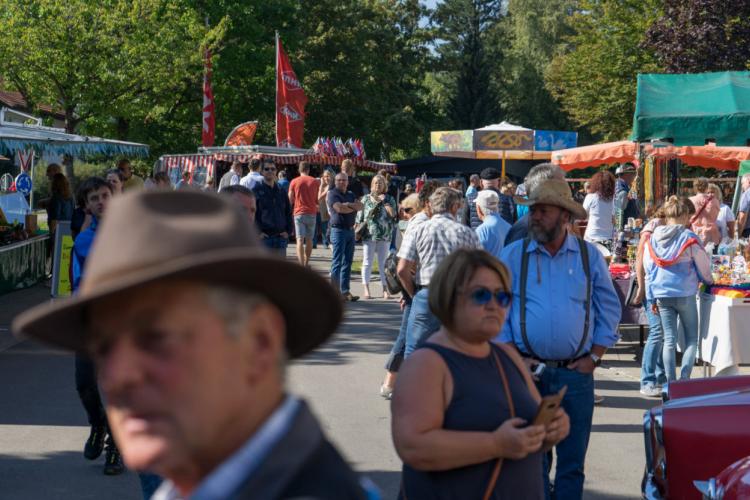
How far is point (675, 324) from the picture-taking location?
9258mm

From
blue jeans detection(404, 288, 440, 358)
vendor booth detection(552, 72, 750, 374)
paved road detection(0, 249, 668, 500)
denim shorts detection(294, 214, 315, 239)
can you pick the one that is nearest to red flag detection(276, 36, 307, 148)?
denim shorts detection(294, 214, 315, 239)

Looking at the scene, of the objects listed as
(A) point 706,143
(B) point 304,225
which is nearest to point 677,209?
(A) point 706,143

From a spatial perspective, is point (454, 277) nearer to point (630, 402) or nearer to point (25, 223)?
point (630, 402)

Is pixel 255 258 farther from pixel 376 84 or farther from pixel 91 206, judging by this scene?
pixel 376 84

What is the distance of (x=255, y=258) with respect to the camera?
1328 mm

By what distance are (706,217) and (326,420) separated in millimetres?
7482

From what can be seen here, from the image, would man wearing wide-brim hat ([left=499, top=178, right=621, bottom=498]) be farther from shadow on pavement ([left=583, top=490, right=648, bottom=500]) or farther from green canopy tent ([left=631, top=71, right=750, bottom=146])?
green canopy tent ([left=631, top=71, right=750, bottom=146])

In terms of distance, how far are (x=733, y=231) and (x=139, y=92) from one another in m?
22.8

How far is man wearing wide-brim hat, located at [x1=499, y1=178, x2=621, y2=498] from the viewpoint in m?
5.21

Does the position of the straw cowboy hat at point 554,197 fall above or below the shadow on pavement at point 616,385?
above

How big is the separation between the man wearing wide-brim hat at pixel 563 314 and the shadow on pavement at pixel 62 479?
2.56 meters

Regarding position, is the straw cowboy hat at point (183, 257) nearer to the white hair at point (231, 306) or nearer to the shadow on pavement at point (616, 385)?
the white hair at point (231, 306)

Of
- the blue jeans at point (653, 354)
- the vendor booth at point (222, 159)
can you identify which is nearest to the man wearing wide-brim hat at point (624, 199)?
the blue jeans at point (653, 354)

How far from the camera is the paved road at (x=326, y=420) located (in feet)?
21.9
